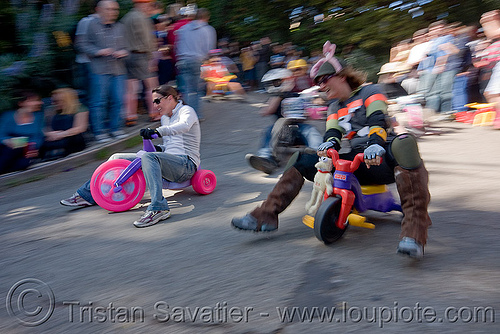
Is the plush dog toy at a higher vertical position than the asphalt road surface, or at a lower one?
higher

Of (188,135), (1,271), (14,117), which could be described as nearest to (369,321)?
(1,271)

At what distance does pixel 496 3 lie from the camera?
38.2 ft

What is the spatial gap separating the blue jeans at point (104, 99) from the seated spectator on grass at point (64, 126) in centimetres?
20

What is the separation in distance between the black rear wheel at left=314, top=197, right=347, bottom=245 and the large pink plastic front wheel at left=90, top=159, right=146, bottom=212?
2.30 metres

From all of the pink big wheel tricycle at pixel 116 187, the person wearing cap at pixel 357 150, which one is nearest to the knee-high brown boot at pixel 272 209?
the person wearing cap at pixel 357 150

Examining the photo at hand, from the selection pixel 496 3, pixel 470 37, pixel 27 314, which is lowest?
pixel 27 314

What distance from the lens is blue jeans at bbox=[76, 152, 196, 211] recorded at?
15.8 ft

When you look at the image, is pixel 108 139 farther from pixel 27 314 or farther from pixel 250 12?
pixel 250 12

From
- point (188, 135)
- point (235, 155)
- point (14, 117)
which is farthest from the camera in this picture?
point (235, 155)

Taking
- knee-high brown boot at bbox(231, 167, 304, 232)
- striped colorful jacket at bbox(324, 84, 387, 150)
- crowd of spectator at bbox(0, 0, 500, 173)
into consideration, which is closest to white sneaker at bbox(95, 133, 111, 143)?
crowd of spectator at bbox(0, 0, 500, 173)

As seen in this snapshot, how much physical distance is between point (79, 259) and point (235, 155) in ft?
13.1

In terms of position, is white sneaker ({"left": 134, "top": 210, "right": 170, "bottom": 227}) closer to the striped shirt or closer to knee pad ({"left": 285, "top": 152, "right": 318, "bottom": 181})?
the striped shirt

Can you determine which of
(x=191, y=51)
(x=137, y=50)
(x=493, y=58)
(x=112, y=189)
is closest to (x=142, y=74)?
(x=137, y=50)
